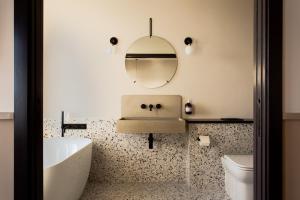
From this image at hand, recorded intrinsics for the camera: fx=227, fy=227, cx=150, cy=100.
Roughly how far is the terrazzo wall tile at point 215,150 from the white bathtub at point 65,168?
47.7 inches

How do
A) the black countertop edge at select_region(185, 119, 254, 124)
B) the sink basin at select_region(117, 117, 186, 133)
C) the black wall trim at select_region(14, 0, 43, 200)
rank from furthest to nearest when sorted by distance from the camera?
1. the black countertop edge at select_region(185, 119, 254, 124)
2. the sink basin at select_region(117, 117, 186, 133)
3. the black wall trim at select_region(14, 0, 43, 200)

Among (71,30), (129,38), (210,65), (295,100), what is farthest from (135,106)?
(295,100)

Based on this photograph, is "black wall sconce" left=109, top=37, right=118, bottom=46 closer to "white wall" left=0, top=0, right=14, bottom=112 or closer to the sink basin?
the sink basin

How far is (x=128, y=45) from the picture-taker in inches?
109

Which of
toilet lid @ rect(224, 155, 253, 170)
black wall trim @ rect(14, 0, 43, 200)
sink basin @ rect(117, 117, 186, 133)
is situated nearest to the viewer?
black wall trim @ rect(14, 0, 43, 200)

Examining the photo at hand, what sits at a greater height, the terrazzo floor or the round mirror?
the round mirror

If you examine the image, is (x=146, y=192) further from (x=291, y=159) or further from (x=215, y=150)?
(x=291, y=159)

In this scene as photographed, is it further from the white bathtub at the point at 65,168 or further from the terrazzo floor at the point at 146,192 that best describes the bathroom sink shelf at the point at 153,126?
the terrazzo floor at the point at 146,192

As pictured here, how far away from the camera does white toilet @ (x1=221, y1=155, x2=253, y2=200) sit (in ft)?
6.61

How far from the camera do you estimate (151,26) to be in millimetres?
2742

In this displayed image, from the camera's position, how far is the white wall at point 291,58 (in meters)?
1.08

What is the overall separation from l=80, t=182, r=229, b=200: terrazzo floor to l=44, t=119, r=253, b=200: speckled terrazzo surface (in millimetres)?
12

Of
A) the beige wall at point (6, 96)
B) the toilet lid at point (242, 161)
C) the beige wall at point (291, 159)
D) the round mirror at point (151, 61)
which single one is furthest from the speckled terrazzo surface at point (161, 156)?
the beige wall at point (6, 96)

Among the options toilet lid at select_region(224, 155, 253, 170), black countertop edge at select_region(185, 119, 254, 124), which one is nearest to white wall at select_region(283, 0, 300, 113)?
toilet lid at select_region(224, 155, 253, 170)
